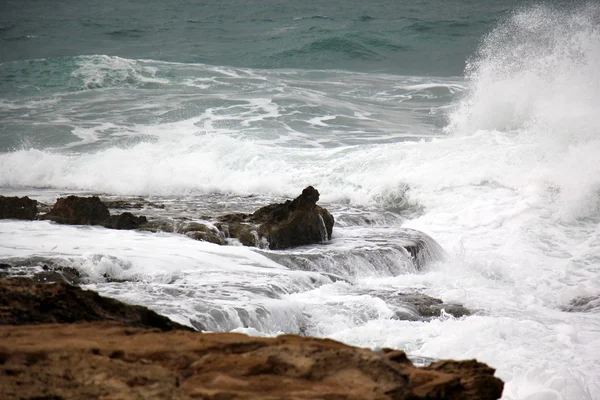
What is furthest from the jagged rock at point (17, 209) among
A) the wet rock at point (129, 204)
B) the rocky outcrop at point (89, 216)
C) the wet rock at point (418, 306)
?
the wet rock at point (418, 306)

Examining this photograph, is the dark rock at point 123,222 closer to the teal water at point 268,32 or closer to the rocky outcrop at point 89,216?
the rocky outcrop at point 89,216

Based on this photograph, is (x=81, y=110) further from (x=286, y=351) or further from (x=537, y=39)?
(x=286, y=351)

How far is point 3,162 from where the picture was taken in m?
16.7

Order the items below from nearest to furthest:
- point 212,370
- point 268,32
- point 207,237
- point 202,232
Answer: point 212,370 < point 207,237 < point 202,232 < point 268,32

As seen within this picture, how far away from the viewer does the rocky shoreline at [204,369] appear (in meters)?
2.63

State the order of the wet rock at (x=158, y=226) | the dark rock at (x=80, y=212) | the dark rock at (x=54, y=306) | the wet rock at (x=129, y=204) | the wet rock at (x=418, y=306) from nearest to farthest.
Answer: the dark rock at (x=54, y=306), the wet rock at (x=418, y=306), the wet rock at (x=158, y=226), the dark rock at (x=80, y=212), the wet rock at (x=129, y=204)

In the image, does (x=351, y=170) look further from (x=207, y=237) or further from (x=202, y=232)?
(x=207, y=237)

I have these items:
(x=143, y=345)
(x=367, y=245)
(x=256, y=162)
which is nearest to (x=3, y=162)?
(x=256, y=162)

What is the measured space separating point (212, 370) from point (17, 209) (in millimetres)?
8426

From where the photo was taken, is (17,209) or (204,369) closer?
(204,369)

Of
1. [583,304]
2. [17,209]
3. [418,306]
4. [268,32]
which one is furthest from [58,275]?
[268,32]

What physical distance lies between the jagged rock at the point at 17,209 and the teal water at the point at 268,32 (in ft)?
72.6

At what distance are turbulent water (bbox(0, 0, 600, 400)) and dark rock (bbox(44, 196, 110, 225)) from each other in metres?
0.54

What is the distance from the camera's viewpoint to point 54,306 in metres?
3.49
